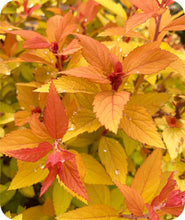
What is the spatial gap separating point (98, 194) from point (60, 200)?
105mm

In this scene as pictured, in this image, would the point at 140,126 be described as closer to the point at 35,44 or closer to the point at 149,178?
the point at 149,178

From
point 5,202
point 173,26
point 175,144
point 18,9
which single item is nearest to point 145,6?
point 173,26

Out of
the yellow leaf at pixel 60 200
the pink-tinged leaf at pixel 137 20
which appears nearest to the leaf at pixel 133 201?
the yellow leaf at pixel 60 200

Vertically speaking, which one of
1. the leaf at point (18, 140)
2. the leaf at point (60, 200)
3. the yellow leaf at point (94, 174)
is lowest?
the leaf at point (60, 200)

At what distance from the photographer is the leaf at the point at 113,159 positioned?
1.90ft

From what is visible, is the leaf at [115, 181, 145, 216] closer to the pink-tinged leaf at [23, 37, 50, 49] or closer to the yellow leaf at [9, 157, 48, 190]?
the yellow leaf at [9, 157, 48, 190]

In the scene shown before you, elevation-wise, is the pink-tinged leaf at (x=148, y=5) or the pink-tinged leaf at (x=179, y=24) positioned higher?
the pink-tinged leaf at (x=148, y=5)

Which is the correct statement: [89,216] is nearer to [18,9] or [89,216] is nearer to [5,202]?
[5,202]

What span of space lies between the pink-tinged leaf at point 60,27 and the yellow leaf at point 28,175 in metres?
0.33

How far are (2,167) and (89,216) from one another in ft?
1.61

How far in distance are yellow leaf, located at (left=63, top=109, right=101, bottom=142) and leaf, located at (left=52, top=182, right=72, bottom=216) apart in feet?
0.75

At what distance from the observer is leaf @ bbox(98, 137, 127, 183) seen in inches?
22.8

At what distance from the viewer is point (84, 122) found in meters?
0.54

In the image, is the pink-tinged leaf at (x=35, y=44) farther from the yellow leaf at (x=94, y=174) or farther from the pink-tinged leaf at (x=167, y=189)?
the pink-tinged leaf at (x=167, y=189)
